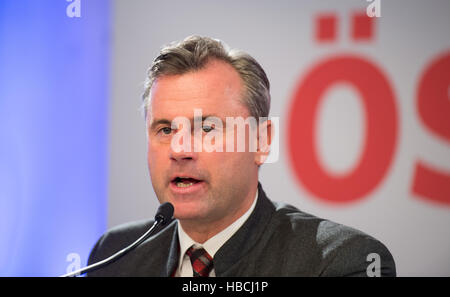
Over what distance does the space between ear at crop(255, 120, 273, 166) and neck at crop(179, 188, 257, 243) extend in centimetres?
14

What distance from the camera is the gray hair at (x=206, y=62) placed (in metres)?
1.52

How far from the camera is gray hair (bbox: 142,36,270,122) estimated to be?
4.99 ft

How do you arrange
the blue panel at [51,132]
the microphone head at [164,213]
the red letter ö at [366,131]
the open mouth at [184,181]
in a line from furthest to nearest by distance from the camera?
the blue panel at [51,132], the red letter ö at [366,131], the open mouth at [184,181], the microphone head at [164,213]

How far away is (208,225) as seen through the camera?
1.55 metres

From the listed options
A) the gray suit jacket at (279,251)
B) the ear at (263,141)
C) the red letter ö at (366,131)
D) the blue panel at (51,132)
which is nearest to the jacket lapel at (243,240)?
the gray suit jacket at (279,251)

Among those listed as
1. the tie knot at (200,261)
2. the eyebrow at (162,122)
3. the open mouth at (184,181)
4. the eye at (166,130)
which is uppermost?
the eyebrow at (162,122)

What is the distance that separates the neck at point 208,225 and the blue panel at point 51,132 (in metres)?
0.60

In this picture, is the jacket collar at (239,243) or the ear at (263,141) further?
the ear at (263,141)

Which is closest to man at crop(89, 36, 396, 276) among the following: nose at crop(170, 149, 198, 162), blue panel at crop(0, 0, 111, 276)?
nose at crop(170, 149, 198, 162)

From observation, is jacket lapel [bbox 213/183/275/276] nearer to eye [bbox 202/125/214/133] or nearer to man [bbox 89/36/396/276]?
man [bbox 89/36/396/276]

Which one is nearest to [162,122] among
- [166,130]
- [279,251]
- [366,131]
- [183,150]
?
[166,130]

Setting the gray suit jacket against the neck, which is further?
the neck

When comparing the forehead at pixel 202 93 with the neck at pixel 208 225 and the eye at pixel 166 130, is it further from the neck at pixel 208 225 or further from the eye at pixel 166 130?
the neck at pixel 208 225

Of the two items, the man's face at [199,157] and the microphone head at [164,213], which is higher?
the man's face at [199,157]
